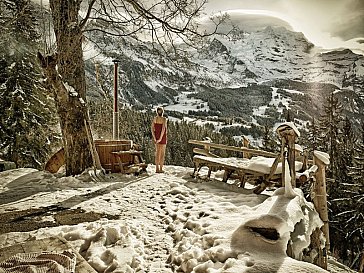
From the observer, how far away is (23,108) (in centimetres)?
952

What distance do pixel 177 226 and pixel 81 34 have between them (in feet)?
15.1

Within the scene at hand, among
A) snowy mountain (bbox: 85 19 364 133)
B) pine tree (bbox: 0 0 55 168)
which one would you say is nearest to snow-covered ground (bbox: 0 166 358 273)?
snowy mountain (bbox: 85 19 364 133)

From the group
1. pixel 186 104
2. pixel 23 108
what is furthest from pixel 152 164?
pixel 186 104

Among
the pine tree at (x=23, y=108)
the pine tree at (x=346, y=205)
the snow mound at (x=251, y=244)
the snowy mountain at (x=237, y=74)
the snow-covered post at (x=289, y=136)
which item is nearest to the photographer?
the snow mound at (x=251, y=244)

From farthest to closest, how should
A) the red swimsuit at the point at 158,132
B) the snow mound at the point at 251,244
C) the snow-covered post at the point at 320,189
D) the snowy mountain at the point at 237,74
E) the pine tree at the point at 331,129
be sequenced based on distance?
the pine tree at the point at 331,129
the snowy mountain at the point at 237,74
the red swimsuit at the point at 158,132
the snow-covered post at the point at 320,189
the snow mound at the point at 251,244

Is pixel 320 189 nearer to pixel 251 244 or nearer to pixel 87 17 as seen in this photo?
pixel 251 244

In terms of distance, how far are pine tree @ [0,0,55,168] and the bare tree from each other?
3.33 metres

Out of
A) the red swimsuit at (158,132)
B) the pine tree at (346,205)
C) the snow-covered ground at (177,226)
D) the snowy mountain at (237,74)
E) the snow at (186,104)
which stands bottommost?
the pine tree at (346,205)

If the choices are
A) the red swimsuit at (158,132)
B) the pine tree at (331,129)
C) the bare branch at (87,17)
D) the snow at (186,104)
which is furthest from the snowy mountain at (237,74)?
the red swimsuit at (158,132)

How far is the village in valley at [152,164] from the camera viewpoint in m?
2.55

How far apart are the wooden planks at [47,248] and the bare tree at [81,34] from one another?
3807mm

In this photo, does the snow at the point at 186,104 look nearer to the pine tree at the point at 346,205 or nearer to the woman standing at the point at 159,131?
the pine tree at the point at 346,205

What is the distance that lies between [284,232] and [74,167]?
188 inches

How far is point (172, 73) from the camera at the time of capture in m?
11.5
